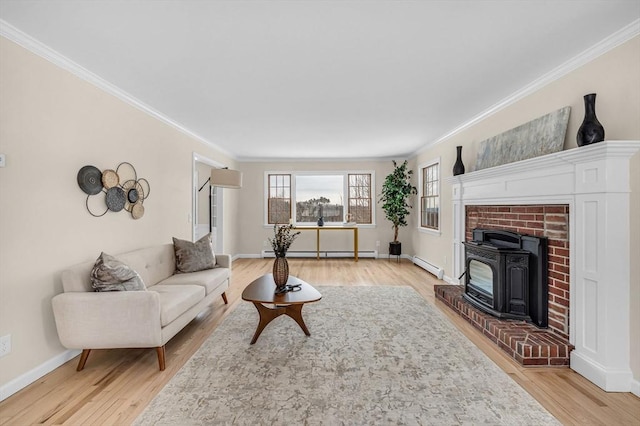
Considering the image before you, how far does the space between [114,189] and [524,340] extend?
159 inches

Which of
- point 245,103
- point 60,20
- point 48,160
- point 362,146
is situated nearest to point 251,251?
point 362,146

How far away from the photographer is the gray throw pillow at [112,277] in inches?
97.8

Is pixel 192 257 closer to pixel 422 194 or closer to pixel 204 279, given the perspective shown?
pixel 204 279

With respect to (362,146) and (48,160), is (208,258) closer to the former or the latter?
(48,160)

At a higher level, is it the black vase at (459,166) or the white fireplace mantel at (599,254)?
the black vase at (459,166)

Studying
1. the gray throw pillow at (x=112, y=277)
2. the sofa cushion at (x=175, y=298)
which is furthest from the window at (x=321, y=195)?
the gray throw pillow at (x=112, y=277)

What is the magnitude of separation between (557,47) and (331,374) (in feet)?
9.93

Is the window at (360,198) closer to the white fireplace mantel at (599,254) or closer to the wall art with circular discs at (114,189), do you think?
the wall art with circular discs at (114,189)

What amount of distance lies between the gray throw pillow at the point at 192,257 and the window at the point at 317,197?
3.74 metres

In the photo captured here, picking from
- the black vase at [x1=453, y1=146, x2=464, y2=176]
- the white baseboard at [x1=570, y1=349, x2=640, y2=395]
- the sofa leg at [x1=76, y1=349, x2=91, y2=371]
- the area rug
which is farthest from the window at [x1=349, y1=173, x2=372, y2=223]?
the sofa leg at [x1=76, y1=349, x2=91, y2=371]

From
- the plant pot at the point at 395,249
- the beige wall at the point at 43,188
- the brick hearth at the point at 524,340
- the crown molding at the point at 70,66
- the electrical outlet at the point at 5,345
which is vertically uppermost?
the crown molding at the point at 70,66

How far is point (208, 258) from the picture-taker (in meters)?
3.97

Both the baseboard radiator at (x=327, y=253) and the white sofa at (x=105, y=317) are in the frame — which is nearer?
the white sofa at (x=105, y=317)

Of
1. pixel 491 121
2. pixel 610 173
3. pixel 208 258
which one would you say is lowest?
pixel 208 258
